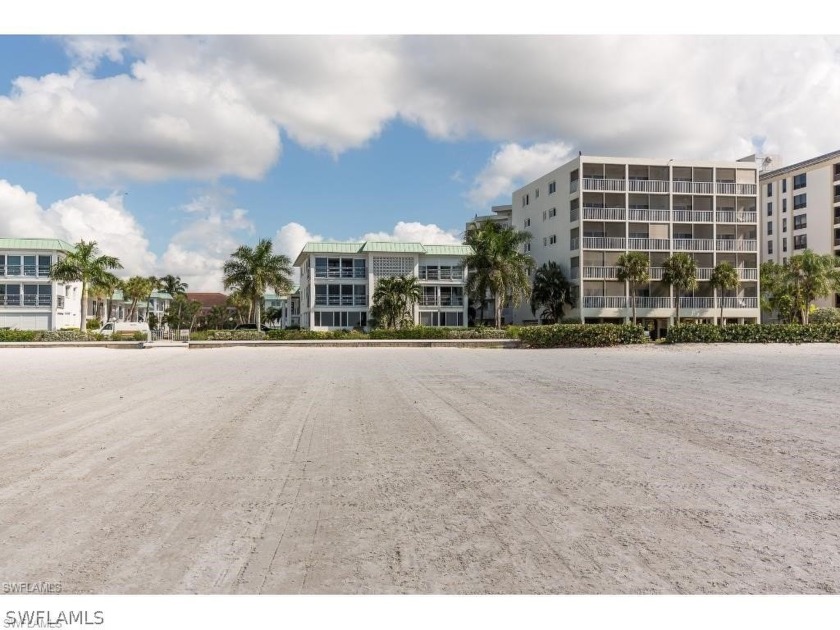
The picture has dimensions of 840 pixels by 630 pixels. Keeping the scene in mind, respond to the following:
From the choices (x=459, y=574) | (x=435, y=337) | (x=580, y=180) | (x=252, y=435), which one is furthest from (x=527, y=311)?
(x=459, y=574)

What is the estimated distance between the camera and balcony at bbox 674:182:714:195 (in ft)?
184

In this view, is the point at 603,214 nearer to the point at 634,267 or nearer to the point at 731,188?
the point at 634,267

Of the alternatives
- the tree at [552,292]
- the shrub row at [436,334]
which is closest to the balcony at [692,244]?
the tree at [552,292]

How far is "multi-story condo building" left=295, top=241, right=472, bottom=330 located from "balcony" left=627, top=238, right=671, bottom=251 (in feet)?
49.8

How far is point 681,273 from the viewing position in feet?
167

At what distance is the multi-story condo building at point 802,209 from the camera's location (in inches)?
2842

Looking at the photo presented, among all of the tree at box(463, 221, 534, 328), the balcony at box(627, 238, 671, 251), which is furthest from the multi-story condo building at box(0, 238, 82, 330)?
the balcony at box(627, 238, 671, 251)

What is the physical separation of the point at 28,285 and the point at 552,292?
52.3 metres

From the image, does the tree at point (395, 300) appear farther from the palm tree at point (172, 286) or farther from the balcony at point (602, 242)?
the palm tree at point (172, 286)

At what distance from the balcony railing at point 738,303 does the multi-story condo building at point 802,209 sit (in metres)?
18.5

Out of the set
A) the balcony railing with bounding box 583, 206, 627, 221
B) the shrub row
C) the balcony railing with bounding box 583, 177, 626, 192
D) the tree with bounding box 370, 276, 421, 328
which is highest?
the balcony railing with bounding box 583, 177, 626, 192

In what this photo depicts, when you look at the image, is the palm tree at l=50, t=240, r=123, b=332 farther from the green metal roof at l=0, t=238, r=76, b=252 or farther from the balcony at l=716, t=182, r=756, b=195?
the balcony at l=716, t=182, r=756, b=195

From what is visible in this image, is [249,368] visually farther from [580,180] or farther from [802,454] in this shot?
[580,180]

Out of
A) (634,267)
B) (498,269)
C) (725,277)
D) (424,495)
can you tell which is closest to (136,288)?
(498,269)
